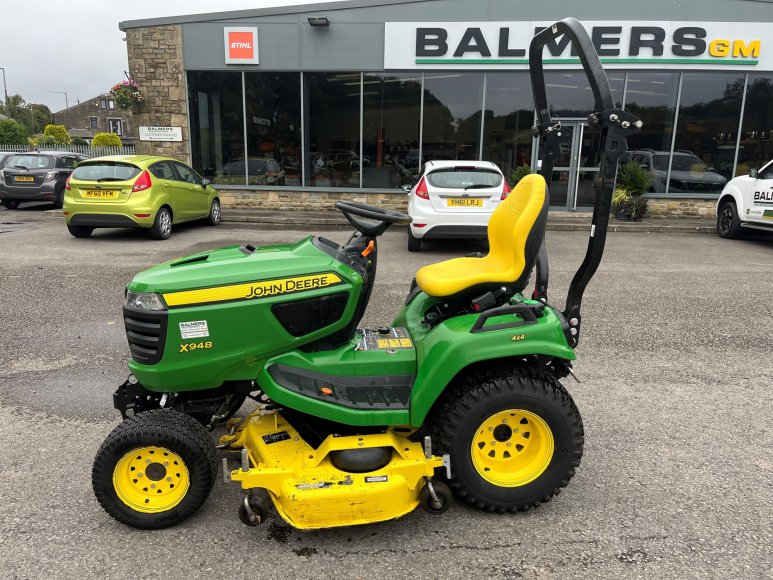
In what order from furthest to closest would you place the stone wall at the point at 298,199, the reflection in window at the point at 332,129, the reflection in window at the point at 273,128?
the stone wall at the point at 298,199 → the reflection in window at the point at 273,128 → the reflection in window at the point at 332,129

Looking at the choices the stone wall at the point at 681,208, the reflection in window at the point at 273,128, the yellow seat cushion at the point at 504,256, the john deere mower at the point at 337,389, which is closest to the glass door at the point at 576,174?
the stone wall at the point at 681,208

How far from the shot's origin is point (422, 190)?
30.7 ft

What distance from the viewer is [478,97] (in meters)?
14.3

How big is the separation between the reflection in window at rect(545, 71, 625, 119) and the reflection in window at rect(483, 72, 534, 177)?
0.56 meters

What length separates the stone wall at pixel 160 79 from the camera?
46.7 ft

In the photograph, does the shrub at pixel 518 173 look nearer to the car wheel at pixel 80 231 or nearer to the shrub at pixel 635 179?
the shrub at pixel 635 179

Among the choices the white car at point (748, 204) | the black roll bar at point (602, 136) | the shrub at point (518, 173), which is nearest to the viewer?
the black roll bar at point (602, 136)

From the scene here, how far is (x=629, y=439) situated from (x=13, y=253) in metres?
9.27

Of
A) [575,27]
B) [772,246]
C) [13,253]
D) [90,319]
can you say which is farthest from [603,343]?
[13,253]

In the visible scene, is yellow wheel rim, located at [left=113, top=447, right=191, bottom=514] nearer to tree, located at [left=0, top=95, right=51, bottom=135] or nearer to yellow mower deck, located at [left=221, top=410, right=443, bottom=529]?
yellow mower deck, located at [left=221, top=410, right=443, bottom=529]

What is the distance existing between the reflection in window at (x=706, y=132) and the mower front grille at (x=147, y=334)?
14.7 metres

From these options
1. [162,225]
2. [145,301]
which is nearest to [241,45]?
[162,225]

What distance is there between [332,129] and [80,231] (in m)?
6.82

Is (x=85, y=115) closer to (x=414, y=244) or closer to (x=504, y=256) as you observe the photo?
(x=414, y=244)
